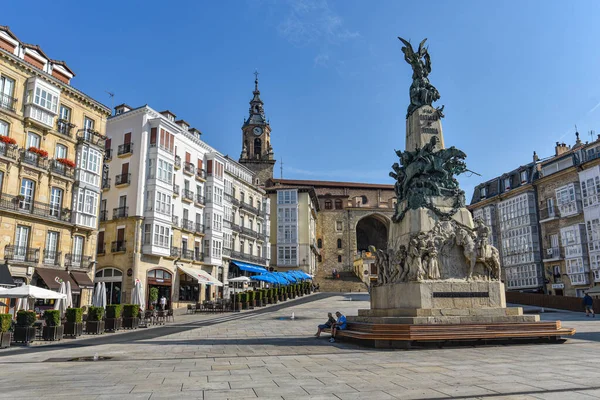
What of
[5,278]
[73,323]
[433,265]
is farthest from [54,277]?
[433,265]

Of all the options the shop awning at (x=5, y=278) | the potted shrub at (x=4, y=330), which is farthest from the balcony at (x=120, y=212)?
the potted shrub at (x=4, y=330)

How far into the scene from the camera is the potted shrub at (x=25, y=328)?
1659 cm

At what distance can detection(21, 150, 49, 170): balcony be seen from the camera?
26672 millimetres

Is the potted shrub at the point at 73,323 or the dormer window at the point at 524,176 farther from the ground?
the dormer window at the point at 524,176

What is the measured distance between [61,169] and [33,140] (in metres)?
2.31

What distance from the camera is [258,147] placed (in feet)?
256

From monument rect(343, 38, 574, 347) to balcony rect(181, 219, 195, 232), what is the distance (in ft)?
86.0

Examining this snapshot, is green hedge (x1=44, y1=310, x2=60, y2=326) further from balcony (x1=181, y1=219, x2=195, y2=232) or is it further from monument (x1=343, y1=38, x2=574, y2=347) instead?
balcony (x1=181, y1=219, x2=195, y2=232)

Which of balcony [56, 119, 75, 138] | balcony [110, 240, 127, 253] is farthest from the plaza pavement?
balcony [110, 240, 127, 253]

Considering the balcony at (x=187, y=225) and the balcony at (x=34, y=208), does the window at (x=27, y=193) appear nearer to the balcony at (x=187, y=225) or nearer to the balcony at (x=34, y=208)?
the balcony at (x=34, y=208)

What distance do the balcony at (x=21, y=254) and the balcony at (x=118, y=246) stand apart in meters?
8.36

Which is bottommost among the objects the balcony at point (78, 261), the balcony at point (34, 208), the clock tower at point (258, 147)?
the balcony at point (78, 261)

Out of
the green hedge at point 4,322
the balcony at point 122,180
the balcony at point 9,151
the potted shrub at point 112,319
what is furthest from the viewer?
the balcony at point 122,180

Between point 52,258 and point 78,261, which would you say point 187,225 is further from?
point 52,258
